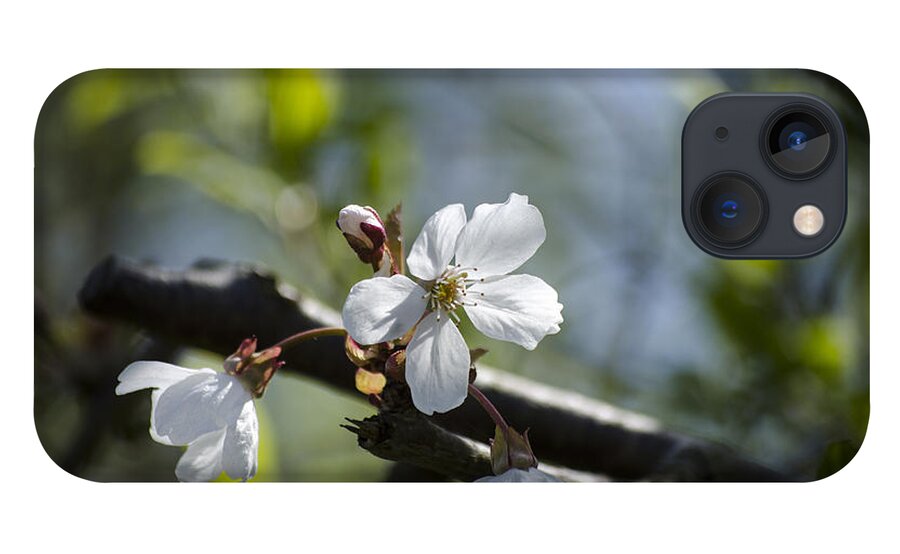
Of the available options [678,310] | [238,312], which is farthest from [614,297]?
[238,312]

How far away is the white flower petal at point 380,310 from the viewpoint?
1446mm

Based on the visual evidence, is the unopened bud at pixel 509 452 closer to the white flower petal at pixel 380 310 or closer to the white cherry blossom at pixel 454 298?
the white cherry blossom at pixel 454 298

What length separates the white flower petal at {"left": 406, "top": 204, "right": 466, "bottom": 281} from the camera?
4.91 ft

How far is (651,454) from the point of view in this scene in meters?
1.79

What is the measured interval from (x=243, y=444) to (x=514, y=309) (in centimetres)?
43

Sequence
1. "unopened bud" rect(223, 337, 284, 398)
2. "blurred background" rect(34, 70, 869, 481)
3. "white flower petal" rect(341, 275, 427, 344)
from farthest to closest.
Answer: "blurred background" rect(34, 70, 869, 481) < "unopened bud" rect(223, 337, 284, 398) < "white flower petal" rect(341, 275, 427, 344)

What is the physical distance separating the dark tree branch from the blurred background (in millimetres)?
24

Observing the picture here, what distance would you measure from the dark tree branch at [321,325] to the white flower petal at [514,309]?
9.4 inches

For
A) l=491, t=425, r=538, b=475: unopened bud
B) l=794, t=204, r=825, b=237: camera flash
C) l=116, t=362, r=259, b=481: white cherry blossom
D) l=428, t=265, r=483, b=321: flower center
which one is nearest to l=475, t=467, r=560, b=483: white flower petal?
l=491, t=425, r=538, b=475: unopened bud

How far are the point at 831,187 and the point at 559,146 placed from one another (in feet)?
1.48

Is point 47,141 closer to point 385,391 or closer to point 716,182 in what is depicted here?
point 385,391

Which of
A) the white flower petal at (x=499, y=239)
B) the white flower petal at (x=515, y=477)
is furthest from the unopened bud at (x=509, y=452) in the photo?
the white flower petal at (x=499, y=239)

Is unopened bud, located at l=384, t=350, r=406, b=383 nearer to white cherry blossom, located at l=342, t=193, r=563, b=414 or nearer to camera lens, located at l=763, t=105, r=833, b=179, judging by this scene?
white cherry blossom, located at l=342, t=193, r=563, b=414

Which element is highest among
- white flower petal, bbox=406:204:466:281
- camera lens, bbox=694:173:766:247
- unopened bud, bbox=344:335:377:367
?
camera lens, bbox=694:173:766:247
